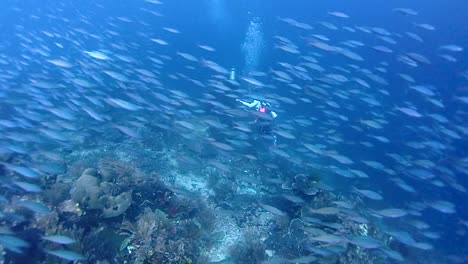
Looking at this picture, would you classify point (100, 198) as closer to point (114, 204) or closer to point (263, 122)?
point (114, 204)

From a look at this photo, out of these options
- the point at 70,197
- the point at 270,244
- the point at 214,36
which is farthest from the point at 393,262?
the point at 214,36

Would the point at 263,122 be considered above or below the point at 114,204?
below

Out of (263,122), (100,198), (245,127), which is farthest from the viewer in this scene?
(263,122)

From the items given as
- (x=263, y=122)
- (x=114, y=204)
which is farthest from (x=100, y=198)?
(x=263, y=122)

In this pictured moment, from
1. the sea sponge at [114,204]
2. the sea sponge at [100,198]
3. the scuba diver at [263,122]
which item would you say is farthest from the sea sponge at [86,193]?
the scuba diver at [263,122]

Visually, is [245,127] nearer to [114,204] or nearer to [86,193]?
[114,204]

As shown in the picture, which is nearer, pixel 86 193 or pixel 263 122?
pixel 86 193

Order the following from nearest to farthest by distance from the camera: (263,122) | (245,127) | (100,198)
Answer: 1. (100,198)
2. (245,127)
3. (263,122)

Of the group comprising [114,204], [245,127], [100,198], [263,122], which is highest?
[100,198]

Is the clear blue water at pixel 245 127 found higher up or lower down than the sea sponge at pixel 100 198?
lower down

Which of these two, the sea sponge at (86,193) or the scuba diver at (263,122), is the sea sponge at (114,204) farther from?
the scuba diver at (263,122)

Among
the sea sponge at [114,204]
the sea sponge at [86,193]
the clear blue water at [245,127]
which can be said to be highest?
the sea sponge at [86,193]

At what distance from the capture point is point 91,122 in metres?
18.2

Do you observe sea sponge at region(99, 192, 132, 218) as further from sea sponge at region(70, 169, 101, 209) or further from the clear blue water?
the clear blue water
